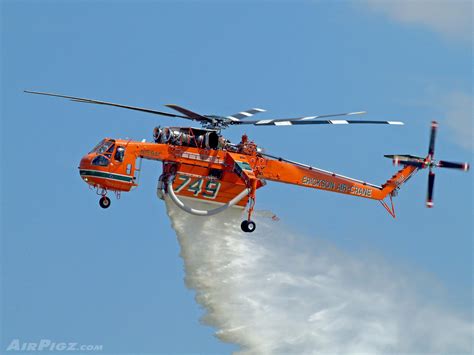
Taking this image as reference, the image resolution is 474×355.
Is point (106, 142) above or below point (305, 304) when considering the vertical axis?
above

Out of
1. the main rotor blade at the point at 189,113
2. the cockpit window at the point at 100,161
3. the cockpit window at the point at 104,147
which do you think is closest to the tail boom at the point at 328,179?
the main rotor blade at the point at 189,113

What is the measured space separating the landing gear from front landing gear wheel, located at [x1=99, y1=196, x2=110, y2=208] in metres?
4.50

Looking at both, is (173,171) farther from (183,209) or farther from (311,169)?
(311,169)

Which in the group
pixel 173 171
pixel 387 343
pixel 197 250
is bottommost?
pixel 387 343

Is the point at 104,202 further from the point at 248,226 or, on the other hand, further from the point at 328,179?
the point at 328,179

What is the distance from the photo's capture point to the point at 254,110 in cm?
A: 4212

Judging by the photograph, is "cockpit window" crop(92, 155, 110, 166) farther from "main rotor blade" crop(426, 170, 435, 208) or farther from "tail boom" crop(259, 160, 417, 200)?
"main rotor blade" crop(426, 170, 435, 208)

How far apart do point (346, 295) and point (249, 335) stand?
4469 millimetres

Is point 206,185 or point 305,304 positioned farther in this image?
point 305,304

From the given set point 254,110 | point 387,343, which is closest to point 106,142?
point 254,110

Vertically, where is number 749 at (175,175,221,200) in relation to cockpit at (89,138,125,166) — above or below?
below

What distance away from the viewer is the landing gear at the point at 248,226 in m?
42.0

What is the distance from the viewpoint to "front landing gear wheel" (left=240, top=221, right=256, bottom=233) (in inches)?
1655

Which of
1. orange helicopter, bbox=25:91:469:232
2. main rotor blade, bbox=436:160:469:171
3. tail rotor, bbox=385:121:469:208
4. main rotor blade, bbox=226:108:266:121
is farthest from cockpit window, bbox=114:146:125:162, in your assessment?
main rotor blade, bbox=436:160:469:171
